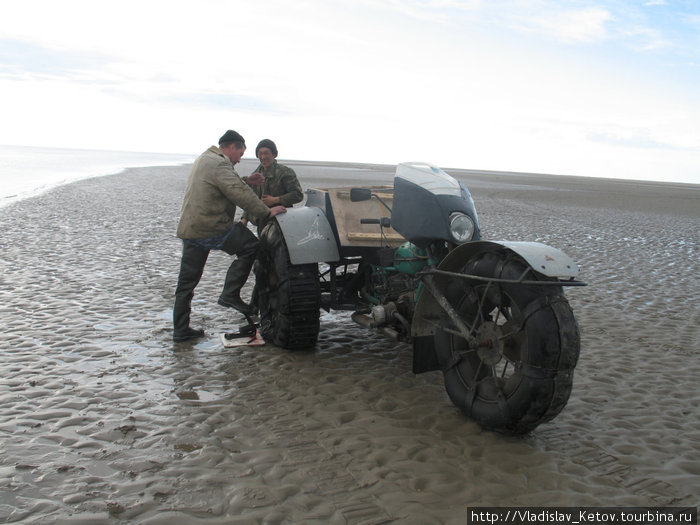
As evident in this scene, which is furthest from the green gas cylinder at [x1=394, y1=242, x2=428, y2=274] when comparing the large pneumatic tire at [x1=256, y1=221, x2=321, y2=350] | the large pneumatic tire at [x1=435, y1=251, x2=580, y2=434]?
the large pneumatic tire at [x1=256, y1=221, x2=321, y2=350]

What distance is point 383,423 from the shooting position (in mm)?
3992

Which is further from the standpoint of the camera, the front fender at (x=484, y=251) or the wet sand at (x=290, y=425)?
the front fender at (x=484, y=251)

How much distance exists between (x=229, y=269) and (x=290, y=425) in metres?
2.06

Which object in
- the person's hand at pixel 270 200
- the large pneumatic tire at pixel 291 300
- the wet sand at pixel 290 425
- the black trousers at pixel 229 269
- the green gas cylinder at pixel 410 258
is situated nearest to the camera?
the wet sand at pixel 290 425

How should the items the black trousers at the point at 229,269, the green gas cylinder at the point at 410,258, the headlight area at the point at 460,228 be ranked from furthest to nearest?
the black trousers at the point at 229,269 < the green gas cylinder at the point at 410,258 < the headlight area at the point at 460,228

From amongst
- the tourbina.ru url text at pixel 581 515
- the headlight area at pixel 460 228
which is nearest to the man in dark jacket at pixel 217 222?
the headlight area at pixel 460 228

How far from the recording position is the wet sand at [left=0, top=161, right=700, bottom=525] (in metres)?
3.03

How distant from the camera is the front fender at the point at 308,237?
523cm

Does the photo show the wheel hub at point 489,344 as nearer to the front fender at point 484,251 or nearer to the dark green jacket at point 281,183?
the front fender at point 484,251

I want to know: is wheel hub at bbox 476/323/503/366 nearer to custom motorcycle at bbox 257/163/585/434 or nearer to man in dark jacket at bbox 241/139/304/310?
custom motorcycle at bbox 257/163/585/434

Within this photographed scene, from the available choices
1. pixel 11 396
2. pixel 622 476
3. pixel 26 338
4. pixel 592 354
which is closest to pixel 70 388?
pixel 11 396

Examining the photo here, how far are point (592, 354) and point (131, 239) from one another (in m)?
8.88

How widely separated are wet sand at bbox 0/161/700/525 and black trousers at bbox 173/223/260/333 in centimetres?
36

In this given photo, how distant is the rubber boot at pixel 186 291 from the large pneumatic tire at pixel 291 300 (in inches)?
27.6
